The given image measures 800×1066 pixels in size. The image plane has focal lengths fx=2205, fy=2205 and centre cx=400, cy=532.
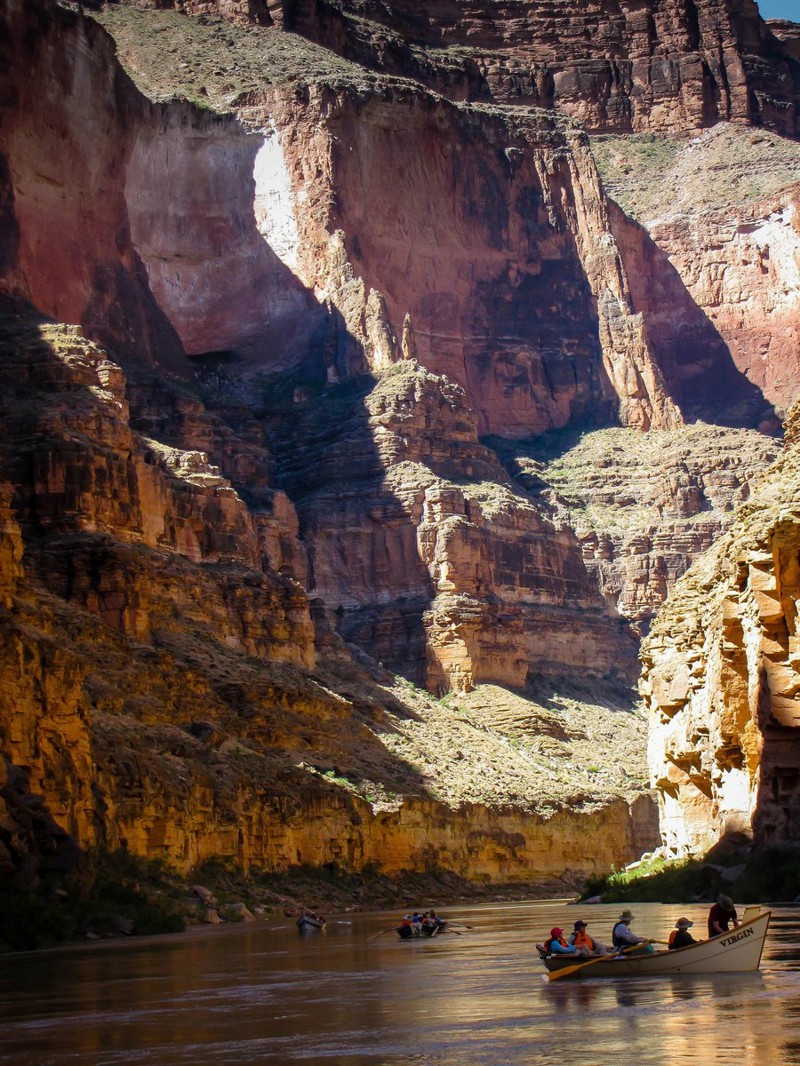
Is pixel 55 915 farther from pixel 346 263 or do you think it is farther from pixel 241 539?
pixel 346 263

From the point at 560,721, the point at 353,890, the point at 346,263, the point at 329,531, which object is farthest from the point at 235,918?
the point at 346,263

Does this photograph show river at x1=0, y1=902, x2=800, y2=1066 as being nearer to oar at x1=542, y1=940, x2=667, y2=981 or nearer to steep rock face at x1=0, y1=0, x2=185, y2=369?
oar at x1=542, y1=940, x2=667, y2=981

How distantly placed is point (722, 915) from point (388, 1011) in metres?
6.21

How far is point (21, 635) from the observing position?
6588cm

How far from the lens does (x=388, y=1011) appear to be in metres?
37.8

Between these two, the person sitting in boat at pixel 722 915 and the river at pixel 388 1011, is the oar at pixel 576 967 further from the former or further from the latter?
the person sitting in boat at pixel 722 915

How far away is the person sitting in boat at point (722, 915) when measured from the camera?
126 ft

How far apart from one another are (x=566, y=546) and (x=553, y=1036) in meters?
147

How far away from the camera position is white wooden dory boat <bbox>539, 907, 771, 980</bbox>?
3741 cm

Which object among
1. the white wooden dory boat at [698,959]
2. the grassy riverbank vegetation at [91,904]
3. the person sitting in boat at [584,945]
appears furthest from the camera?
the grassy riverbank vegetation at [91,904]

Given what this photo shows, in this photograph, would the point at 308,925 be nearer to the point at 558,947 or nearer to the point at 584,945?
the point at 558,947

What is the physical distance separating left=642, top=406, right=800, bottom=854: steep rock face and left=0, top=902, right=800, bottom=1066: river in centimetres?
487

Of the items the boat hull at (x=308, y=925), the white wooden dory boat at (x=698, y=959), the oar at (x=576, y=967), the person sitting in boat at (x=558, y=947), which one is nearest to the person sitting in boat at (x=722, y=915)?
the white wooden dory boat at (x=698, y=959)

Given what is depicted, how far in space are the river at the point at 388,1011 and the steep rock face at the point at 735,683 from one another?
487 cm
